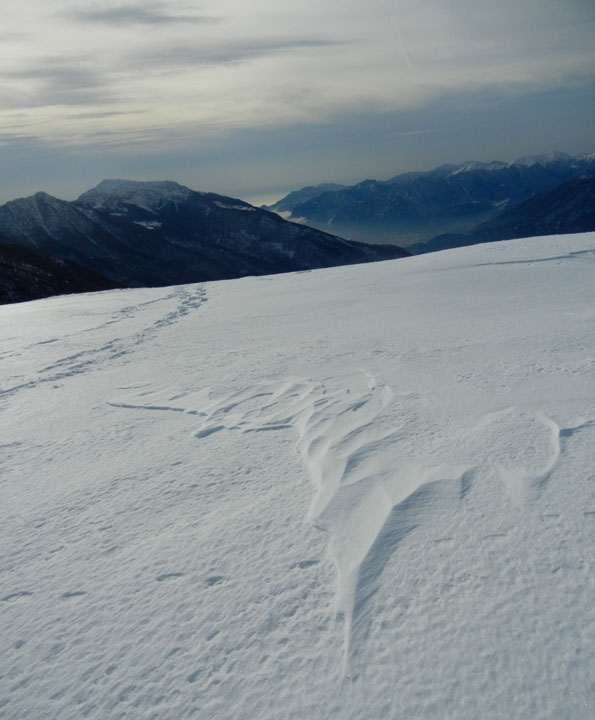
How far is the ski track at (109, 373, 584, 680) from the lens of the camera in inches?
112

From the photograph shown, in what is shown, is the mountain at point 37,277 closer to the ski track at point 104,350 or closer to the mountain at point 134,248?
the mountain at point 134,248

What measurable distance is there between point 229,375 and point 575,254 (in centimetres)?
1181

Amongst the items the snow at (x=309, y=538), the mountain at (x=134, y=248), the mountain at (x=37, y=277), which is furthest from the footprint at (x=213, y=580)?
the mountain at (x=134, y=248)

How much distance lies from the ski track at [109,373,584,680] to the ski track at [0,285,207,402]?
2.54 m

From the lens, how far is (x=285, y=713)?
2.04 meters

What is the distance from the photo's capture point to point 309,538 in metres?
3.08

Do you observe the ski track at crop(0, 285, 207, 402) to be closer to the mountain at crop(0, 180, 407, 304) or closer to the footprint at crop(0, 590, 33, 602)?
the footprint at crop(0, 590, 33, 602)

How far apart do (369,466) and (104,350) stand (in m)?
6.63

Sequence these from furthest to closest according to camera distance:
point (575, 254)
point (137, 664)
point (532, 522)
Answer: point (575, 254) < point (532, 522) < point (137, 664)

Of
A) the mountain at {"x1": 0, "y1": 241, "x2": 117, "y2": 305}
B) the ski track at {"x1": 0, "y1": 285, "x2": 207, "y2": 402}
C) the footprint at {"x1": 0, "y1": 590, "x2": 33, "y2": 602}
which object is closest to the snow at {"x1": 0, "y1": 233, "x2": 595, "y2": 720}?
the footprint at {"x1": 0, "y1": 590, "x2": 33, "y2": 602}

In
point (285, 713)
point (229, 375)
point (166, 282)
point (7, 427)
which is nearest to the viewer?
point (285, 713)

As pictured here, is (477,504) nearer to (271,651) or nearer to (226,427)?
(271,651)

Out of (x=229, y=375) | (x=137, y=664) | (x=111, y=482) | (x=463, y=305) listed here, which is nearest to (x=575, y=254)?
(x=463, y=305)

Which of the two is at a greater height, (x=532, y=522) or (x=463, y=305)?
(x=463, y=305)
